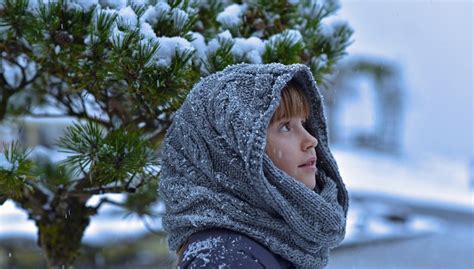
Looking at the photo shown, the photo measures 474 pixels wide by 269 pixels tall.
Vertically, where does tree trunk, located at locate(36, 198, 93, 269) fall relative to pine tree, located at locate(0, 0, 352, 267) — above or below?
below

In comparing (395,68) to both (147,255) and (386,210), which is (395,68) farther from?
(147,255)

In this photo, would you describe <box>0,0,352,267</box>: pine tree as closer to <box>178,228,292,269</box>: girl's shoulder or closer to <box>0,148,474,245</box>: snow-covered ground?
<box>178,228,292,269</box>: girl's shoulder

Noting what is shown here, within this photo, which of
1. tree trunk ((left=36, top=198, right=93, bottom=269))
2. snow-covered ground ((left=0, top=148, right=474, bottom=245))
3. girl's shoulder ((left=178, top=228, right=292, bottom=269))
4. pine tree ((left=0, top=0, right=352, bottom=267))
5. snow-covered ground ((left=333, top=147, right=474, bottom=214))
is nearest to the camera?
girl's shoulder ((left=178, top=228, right=292, bottom=269))

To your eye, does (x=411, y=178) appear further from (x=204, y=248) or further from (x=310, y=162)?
(x=204, y=248)

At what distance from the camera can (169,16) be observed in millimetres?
1906

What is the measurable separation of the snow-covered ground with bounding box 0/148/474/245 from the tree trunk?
1.18 metres

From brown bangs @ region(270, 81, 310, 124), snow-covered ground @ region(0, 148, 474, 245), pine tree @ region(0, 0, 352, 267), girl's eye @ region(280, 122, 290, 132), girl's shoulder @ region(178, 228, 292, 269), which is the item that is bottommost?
girl's shoulder @ region(178, 228, 292, 269)

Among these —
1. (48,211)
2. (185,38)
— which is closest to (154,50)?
(185,38)

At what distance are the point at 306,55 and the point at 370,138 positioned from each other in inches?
636

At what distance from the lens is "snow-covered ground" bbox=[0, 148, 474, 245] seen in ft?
21.5

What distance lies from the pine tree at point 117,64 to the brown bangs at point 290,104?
1.21 ft

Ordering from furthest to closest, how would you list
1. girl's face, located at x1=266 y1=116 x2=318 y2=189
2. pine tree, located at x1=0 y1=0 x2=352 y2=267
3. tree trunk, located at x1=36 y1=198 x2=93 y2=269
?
1. tree trunk, located at x1=36 y1=198 x2=93 y2=269
2. pine tree, located at x1=0 y1=0 x2=352 y2=267
3. girl's face, located at x1=266 y1=116 x2=318 y2=189

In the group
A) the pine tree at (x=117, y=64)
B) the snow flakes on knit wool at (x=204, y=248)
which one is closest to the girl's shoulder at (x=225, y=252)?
the snow flakes on knit wool at (x=204, y=248)

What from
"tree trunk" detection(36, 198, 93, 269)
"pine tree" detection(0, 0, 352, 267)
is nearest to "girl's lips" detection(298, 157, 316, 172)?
"pine tree" detection(0, 0, 352, 267)
